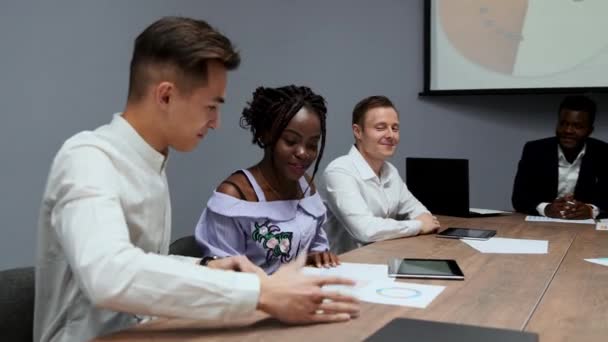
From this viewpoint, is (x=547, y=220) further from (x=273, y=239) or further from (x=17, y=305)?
(x=17, y=305)

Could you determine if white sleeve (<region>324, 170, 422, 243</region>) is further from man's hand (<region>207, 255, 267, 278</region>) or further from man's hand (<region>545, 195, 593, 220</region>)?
man's hand (<region>207, 255, 267, 278</region>)

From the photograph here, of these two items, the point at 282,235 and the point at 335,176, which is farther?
the point at 335,176

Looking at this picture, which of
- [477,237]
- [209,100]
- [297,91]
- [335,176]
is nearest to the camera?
[209,100]

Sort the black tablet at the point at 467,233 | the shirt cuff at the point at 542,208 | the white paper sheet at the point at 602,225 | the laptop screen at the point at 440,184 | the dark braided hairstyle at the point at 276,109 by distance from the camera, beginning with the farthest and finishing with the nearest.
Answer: the shirt cuff at the point at 542,208, the laptop screen at the point at 440,184, the white paper sheet at the point at 602,225, the black tablet at the point at 467,233, the dark braided hairstyle at the point at 276,109

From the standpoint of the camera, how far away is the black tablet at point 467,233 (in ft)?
7.41

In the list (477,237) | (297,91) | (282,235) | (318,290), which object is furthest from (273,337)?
(477,237)

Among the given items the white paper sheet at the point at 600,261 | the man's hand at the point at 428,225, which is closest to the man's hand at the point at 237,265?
A: the white paper sheet at the point at 600,261

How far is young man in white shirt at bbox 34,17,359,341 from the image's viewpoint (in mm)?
981

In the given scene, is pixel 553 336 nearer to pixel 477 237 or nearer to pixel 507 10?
pixel 477 237

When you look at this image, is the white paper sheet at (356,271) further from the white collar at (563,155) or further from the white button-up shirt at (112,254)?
the white collar at (563,155)

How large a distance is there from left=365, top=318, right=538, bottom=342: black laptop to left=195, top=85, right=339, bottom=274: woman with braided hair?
68 cm

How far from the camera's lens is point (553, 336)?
1.10 meters

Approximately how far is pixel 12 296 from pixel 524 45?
120 inches

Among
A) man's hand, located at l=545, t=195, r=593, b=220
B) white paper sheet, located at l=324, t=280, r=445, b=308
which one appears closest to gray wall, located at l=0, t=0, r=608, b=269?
man's hand, located at l=545, t=195, r=593, b=220
